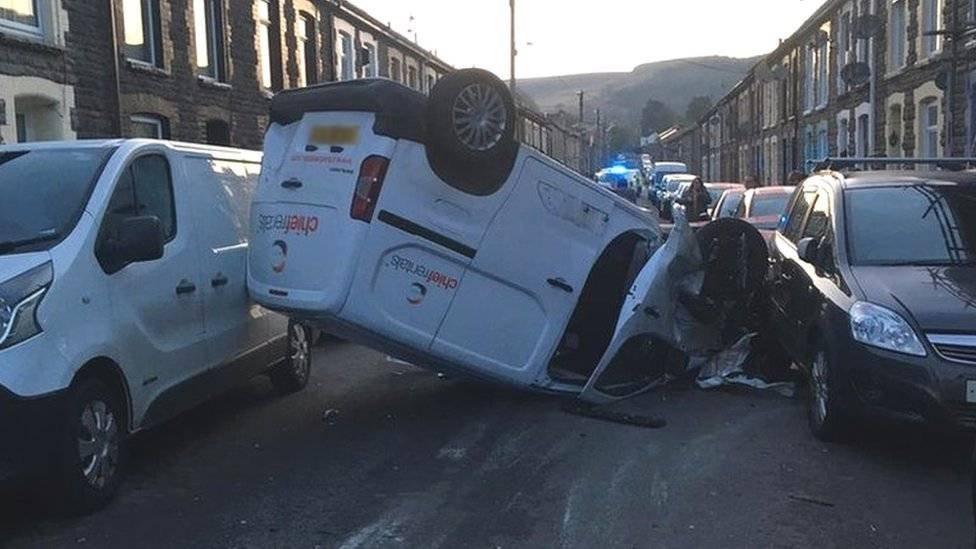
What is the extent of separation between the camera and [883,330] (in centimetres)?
583

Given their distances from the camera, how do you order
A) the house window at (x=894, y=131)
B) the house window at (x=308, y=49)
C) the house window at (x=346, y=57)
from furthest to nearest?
the house window at (x=346, y=57) → the house window at (x=308, y=49) → the house window at (x=894, y=131)

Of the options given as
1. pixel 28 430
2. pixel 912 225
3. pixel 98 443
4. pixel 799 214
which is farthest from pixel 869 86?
pixel 28 430

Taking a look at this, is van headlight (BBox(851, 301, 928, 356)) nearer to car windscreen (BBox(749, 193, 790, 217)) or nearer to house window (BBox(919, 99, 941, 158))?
car windscreen (BBox(749, 193, 790, 217))

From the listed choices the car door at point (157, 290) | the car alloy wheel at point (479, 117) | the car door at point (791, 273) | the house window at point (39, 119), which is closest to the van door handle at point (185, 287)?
the car door at point (157, 290)

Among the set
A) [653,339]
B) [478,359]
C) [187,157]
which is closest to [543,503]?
[478,359]

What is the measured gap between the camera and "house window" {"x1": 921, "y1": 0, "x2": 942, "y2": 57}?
62.3 ft

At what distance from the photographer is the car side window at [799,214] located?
820 cm

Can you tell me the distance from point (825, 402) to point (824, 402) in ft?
0.13

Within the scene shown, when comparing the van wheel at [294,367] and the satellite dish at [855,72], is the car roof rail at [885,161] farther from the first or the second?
the satellite dish at [855,72]

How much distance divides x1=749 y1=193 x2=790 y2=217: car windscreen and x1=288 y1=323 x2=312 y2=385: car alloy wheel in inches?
334

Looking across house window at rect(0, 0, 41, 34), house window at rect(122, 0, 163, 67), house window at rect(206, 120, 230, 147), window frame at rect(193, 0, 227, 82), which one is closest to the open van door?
house window at rect(0, 0, 41, 34)

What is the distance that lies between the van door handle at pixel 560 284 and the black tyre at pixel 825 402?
1.83m

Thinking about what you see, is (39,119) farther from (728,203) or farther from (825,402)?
(728,203)

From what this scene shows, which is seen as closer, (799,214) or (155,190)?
(155,190)
